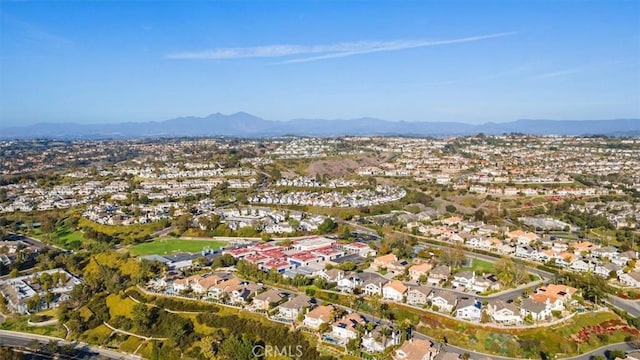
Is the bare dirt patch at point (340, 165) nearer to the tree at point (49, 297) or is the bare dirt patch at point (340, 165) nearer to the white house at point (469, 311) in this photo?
the tree at point (49, 297)

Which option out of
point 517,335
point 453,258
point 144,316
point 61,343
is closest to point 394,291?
point 517,335

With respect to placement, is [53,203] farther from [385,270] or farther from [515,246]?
[515,246]

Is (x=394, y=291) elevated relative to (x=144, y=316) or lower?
elevated

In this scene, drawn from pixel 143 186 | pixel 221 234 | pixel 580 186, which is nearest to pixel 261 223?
pixel 221 234

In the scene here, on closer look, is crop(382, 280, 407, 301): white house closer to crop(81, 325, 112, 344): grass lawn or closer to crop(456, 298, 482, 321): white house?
crop(456, 298, 482, 321): white house

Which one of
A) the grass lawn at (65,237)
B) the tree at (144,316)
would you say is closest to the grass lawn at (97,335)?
the tree at (144,316)

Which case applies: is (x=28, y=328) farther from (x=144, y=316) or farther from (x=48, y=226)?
(x=48, y=226)
